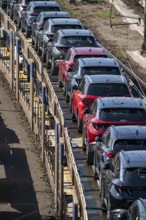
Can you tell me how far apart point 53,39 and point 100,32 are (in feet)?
37.8

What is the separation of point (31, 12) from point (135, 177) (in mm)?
24750

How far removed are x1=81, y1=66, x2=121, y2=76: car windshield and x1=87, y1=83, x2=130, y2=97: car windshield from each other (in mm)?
2196

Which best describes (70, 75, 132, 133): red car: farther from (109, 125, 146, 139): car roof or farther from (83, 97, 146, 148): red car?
(109, 125, 146, 139): car roof

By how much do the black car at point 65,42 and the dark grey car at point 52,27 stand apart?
1.72 m

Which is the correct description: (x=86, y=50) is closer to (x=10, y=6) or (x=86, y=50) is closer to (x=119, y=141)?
(x=119, y=141)

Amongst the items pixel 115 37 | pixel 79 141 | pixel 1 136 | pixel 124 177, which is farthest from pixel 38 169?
pixel 115 37

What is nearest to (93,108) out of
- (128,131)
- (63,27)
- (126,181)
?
(128,131)

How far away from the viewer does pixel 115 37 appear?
46.1 meters

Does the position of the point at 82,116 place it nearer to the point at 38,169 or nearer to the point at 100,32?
the point at 38,169

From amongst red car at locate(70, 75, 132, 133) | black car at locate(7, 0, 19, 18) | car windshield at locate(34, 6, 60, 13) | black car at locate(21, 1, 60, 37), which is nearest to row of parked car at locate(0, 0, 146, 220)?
red car at locate(70, 75, 132, 133)

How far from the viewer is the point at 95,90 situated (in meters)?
27.6

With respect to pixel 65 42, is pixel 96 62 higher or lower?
higher

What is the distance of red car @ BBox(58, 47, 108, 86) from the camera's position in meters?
32.2

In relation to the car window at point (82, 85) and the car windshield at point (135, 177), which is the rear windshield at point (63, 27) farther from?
the car windshield at point (135, 177)
